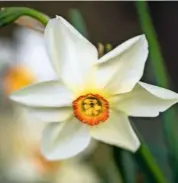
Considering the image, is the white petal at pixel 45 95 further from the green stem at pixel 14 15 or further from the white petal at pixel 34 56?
the white petal at pixel 34 56

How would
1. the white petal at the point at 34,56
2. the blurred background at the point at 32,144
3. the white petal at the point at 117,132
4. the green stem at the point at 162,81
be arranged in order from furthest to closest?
the white petal at the point at 34,56 → the blurred background at the point at 32,144 → the green stem at the point at 162,81 → the white petal at the point at 117,132

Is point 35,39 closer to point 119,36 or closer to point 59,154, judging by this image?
point 59,154

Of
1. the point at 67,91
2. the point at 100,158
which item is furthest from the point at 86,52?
the point at 100,158

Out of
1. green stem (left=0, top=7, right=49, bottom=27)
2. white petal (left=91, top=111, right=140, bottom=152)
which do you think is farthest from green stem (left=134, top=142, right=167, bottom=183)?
green stem (left=0, top=7, right=49, bottom=27)

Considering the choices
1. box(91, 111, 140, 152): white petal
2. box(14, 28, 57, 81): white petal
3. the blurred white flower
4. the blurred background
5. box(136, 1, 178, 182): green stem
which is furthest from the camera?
box(14, 28, 57, 81): white petal

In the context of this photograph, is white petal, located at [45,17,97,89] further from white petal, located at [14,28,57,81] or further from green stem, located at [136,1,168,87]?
white petal, located at [14,28,57,81]

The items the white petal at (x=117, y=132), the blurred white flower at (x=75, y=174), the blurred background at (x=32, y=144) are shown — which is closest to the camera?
the white petal at (x=117, y=132)

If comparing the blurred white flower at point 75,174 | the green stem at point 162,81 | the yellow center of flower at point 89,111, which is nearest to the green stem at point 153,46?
the green stem at point 162,81

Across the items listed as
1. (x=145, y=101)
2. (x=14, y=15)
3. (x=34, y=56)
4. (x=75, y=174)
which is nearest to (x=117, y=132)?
(x=145, y=101)

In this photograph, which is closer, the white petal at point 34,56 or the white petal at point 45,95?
the white petal at point 45,95
